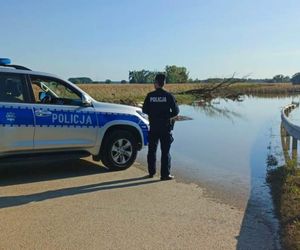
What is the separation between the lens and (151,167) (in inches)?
357

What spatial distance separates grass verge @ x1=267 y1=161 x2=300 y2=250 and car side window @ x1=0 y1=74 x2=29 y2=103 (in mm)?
4636

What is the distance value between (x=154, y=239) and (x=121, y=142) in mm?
4533

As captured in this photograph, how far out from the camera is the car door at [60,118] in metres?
8.60

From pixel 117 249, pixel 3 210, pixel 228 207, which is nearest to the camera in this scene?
pixel 117 249

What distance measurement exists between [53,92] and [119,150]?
1.79 meters

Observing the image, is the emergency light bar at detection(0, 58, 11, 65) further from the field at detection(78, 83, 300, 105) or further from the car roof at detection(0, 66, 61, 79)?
the field at detection(78, 83, 300, 105)

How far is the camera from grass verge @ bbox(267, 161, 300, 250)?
525cm

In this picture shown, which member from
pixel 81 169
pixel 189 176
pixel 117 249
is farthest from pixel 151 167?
pixel 117 249

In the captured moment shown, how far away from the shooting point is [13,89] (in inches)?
331

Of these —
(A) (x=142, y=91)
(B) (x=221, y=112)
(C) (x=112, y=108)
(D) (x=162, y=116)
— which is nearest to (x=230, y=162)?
(D) (x=162, y=116)

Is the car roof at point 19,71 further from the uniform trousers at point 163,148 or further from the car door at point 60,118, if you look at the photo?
the uniform trousers at point 163,148

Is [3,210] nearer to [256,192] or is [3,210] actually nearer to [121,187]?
[121,187]

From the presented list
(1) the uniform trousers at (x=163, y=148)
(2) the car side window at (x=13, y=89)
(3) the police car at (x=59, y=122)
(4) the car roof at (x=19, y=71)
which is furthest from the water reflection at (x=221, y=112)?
(2) the car side window at (x=13, y=89)

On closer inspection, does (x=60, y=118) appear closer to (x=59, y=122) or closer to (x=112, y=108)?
(x=59, y=122)
